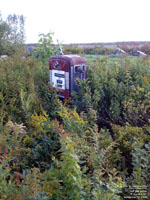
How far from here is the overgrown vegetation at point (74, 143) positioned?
5.32ft

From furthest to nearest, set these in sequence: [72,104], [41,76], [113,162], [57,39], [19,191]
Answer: [57,39] < [41,76] < [72,104] < [113,162] < [19,191]

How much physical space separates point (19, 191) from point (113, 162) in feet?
3.84

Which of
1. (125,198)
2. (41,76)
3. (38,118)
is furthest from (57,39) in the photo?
(125,198)

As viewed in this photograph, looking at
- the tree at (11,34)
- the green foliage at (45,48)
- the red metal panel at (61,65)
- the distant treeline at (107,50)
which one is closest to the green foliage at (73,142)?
the red metal panel at (61,65)

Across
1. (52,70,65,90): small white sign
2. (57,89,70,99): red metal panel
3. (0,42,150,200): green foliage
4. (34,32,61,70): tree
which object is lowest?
(0,42,150,200): green foliage

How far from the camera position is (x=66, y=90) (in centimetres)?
417

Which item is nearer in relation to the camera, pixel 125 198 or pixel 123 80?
pixel 125 198

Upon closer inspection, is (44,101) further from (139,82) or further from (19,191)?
(19,191)

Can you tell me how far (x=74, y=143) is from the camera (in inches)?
69.6

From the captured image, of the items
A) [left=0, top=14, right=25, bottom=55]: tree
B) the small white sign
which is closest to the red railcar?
the small white sign

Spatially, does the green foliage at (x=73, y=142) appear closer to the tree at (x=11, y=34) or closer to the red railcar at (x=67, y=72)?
the red railcar at (x=67, y=72)

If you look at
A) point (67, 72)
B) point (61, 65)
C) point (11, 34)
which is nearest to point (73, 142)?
point (67, 72)

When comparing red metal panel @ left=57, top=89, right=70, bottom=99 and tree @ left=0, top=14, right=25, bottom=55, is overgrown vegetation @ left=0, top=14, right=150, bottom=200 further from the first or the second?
tree @ left=0, top=14, right=25, bottom=55

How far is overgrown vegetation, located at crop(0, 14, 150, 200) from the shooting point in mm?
1621
